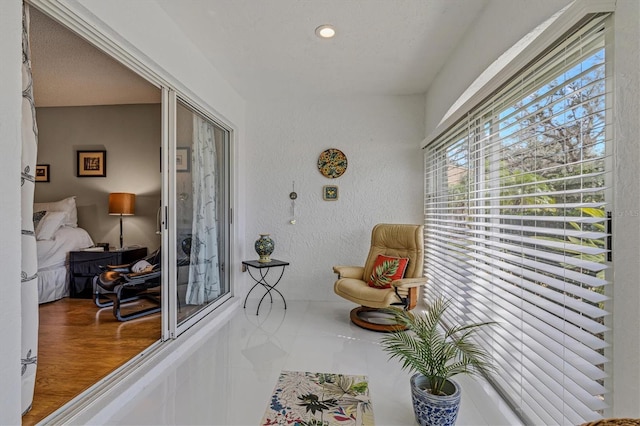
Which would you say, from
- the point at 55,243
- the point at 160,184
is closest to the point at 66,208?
the point at 55,243

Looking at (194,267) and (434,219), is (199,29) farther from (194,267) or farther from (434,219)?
(434,219)

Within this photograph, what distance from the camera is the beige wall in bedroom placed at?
4.59m

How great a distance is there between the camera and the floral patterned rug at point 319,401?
1.84 metres

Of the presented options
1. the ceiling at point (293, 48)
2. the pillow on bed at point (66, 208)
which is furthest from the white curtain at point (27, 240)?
the pillow on bed at point (66, 208)

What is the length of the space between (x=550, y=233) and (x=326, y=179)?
2.87m

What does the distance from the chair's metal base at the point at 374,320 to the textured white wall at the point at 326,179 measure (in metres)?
0.72

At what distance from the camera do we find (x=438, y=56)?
9.87 feet

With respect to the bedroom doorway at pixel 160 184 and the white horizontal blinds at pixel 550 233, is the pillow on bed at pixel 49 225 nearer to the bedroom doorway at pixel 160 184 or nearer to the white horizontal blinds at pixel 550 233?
the bedroom doorway at pixel 160 184

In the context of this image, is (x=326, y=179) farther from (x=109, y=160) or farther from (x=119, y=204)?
(x=109, y=160)

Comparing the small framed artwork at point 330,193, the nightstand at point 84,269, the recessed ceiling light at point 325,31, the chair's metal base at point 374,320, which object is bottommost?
the chair's metal base at point 374,320

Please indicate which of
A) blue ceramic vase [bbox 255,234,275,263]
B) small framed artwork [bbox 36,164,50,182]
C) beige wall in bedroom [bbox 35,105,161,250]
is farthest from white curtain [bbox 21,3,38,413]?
small framed artwork [bbox 36,164,50,182]

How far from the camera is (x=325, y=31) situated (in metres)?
2.60

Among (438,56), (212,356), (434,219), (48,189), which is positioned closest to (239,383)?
(212,356)

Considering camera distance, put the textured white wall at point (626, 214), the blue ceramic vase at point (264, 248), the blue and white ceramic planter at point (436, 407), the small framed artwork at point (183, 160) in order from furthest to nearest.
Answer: the blue ceramic vase at point (264, 248) < the small framed artwork at point (183, 160) < the blue and white ceramic planter at point (436, 407) < the textured white wall at point (626, 214)
